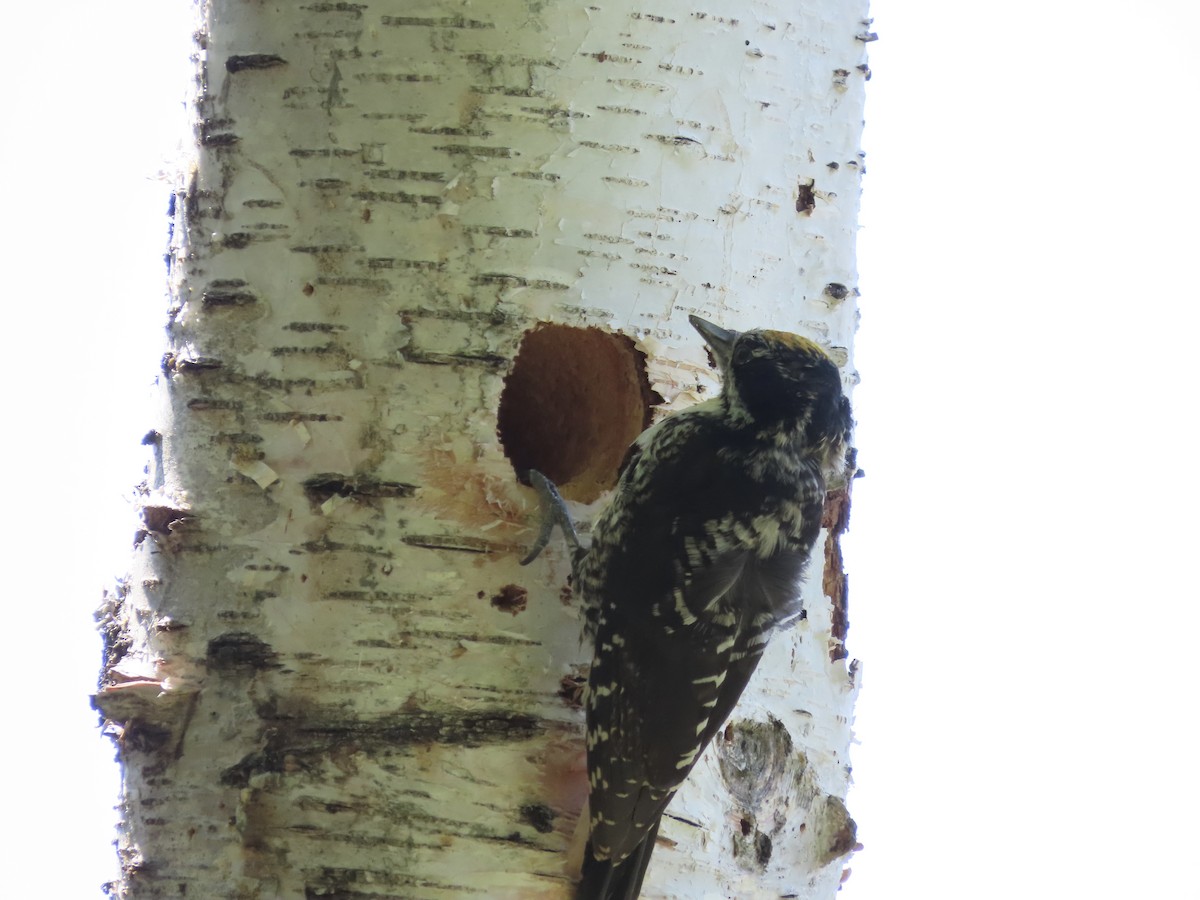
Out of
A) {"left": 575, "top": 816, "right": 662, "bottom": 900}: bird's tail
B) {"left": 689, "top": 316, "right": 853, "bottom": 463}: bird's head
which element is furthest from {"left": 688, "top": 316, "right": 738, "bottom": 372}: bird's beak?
{"left": 575, "top": 816, "right": 662, "bottom": 900}: bird's tail

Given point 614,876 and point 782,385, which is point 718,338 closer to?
point 782,385

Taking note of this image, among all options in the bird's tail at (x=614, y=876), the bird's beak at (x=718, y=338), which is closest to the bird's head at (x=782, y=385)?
the bird's beak at (x=718, y=338)

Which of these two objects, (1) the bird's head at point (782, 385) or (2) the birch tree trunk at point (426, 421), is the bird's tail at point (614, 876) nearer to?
(2) the birch tree trunk at point (426, 421)

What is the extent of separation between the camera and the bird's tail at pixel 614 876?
2.57 m

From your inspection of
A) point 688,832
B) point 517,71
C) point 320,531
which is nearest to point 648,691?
point 688,832

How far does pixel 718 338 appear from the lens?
2996 mm

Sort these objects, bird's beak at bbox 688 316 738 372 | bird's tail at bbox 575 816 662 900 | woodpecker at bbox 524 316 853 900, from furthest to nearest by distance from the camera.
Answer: bird's beak at bbox 688 316 738 372 → woodpecker at bbox 524 316 853 900 → bird's tail at bbox 575 816 662 900

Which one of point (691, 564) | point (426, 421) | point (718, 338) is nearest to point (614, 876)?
point (691, 564)

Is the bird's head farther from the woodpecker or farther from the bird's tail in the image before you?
the bird's tail

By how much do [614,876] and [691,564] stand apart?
0.74 m

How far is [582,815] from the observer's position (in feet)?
8.73

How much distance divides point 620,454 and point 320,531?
950 mm

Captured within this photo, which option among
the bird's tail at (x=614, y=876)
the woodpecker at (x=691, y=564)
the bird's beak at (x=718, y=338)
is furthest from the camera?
the bird's beak at (x=718, y=338)

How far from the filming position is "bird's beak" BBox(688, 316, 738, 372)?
2.96m
